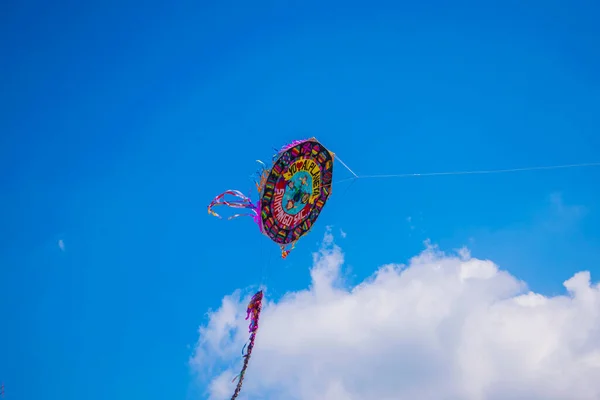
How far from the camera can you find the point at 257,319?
74.4 ft

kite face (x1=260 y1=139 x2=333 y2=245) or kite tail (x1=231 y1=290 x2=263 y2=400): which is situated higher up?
kite face (x1=260 y1=139 x2=333 y2=245)

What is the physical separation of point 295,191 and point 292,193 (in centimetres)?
17

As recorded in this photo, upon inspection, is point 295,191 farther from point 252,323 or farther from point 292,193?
point 252,323

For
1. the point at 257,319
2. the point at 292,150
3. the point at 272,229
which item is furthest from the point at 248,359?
the point at 292,150

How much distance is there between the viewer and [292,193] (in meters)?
21.7

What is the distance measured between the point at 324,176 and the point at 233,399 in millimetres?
8919

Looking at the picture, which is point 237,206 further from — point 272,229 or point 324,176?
point 324,176

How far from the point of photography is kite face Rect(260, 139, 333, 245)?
814 inches

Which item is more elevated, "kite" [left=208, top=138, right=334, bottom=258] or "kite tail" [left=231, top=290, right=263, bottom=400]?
"kite" [left=208, top=138, right=334, bottom=258]

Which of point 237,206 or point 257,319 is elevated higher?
point 237,206

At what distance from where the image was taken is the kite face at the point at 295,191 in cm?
2067

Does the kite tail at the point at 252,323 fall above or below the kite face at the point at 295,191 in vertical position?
below

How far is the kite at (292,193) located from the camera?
20.5m

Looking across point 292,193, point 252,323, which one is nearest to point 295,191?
point 292,193
